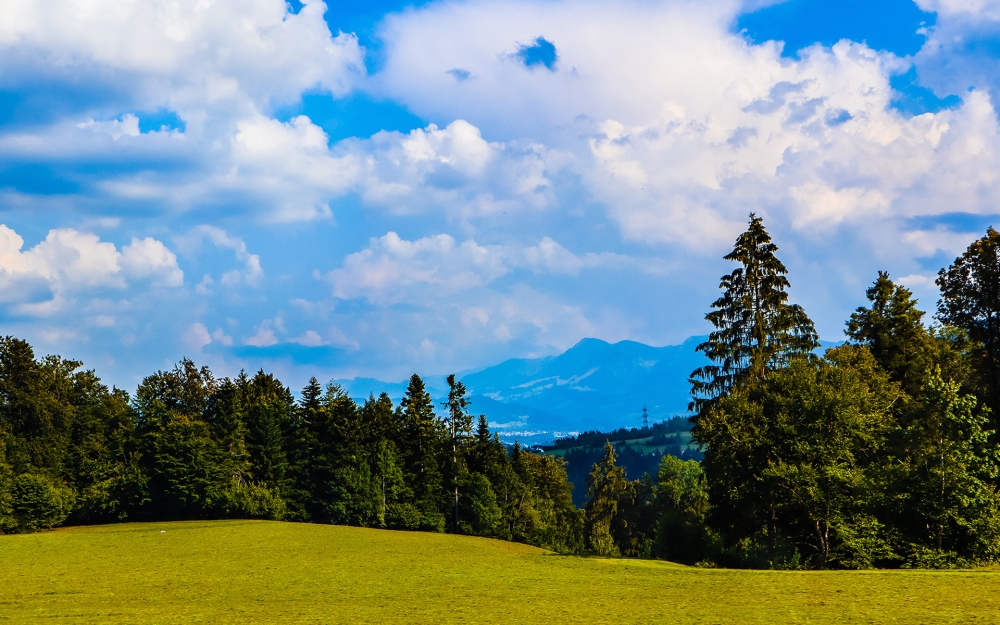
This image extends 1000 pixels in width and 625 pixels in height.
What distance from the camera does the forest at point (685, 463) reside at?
37344 millimetres

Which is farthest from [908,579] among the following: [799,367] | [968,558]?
[799,367]

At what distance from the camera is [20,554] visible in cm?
4597

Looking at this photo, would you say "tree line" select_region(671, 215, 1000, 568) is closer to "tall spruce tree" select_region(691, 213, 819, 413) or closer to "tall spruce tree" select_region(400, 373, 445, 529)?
"tall spruce tree" select_region(691, 213, 819, 413)

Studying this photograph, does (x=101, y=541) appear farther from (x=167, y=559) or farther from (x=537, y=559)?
(x=537, y=559)

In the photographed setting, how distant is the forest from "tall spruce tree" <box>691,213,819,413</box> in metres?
0.14

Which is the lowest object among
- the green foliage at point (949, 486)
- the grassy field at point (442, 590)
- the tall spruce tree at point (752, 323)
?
the grassy field at point (442, 590)

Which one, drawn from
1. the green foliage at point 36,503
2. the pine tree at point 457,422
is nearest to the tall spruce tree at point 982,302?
the pine tree at point 457,422

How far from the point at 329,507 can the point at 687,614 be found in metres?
58.3

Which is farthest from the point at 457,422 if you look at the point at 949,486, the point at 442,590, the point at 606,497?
the point at 949,486

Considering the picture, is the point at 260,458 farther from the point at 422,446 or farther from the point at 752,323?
the point at 752,323

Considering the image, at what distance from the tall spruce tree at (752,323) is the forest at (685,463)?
0.14 m

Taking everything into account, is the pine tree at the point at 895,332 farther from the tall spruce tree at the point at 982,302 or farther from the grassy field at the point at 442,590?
the grassy field at the point at 442,590

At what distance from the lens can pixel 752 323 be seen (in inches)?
1956

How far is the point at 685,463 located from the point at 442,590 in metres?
80.0
